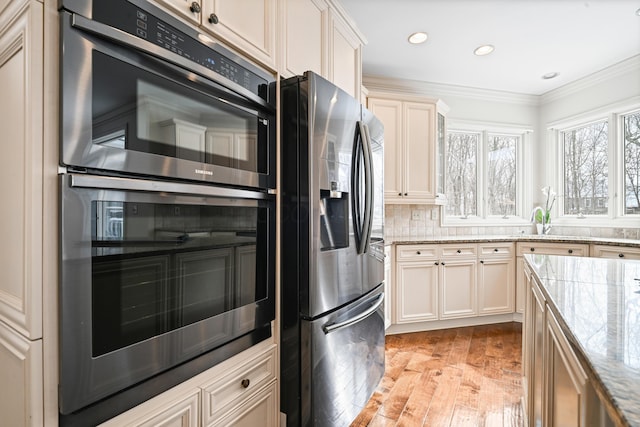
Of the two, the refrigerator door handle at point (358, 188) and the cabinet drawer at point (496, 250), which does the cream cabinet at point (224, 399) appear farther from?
the cabinet drawer at point (496, 250)

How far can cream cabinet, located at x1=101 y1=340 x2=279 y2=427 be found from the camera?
94 cm

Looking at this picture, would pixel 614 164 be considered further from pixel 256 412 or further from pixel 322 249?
pixel 256 412

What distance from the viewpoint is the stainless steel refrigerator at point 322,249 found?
1.39 m

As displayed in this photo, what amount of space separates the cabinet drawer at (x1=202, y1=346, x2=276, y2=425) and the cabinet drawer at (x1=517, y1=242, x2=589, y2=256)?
3185mm

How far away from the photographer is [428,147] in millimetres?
3527

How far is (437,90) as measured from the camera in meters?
4.00

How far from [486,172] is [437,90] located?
118 cm

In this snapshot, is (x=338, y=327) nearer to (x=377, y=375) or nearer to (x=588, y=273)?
(x=377, y=375)

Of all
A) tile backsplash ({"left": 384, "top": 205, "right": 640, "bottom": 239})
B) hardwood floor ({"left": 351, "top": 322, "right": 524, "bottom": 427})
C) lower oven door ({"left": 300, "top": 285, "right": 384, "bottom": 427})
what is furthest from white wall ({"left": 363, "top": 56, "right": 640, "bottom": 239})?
lower oven door ({"left": 300, "top": 285, "right": 384, "bottom": 427})

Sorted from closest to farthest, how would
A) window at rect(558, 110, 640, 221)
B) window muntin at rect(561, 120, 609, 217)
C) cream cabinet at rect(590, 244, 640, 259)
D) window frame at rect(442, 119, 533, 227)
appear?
1. cream cabinet at rect(590, 244, 640, 259)
2. window at rect(558, 110, 640, 221)
3. window muntin at rect(561, 120, 609, 217)
4. window frame at rect(442, 119, 533, 227)

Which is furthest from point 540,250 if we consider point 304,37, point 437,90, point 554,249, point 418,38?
point 304,37

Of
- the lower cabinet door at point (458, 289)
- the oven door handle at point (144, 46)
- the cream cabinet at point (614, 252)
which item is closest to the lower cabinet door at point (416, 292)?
the lower cabinet door at point (458, 289)

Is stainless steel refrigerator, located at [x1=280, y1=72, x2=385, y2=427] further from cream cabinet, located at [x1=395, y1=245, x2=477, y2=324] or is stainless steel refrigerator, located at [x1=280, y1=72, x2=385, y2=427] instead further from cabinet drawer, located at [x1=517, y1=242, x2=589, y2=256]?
cabinet drawer, located at [x1=517, y1=242, x2=589, y2=256]

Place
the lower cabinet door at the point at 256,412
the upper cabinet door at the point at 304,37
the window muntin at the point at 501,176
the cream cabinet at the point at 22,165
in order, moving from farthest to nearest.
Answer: the window muntin at the point at 501,176 < the upper cabinet door at the point at 304,37 < the lower cabinet door at the point at 256,412 < the cream cabinet at the point at 22,165
